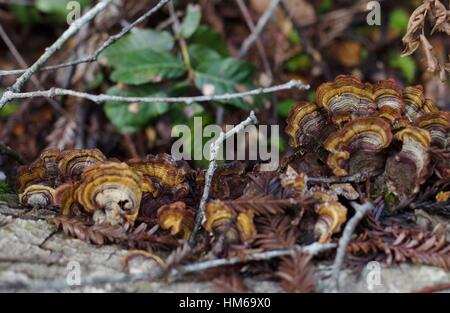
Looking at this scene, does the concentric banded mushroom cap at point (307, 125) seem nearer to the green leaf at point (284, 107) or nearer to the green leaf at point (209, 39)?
the green leaf at point (209, 39)

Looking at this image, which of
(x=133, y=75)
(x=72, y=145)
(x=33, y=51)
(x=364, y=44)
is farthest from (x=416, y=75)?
(x=33, y=51)

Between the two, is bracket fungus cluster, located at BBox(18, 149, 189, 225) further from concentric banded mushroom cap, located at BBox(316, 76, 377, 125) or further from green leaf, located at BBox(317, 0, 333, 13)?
green leaf, located at BBox(317, 0, 333, 13)

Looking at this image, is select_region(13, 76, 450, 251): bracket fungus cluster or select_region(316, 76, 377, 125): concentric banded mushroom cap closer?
select_region(13, 76, 450, 251): bracket fungus cluster

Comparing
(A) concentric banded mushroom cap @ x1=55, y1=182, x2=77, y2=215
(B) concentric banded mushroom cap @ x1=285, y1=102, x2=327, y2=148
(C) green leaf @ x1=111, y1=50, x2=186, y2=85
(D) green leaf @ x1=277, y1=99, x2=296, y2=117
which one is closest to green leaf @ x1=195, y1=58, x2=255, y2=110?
(C) green leaf @ x1=111, y1=50, x2=186, y2=85

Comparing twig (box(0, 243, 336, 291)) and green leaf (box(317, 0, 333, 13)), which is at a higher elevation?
green leaf (box(317, 0, 333, 13))

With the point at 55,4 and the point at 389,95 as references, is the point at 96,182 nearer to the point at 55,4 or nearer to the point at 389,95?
the point at 389,95

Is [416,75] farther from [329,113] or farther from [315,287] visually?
[315,287]

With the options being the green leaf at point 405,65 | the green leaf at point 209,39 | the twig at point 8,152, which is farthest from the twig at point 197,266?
the green leaf at point 405,65
